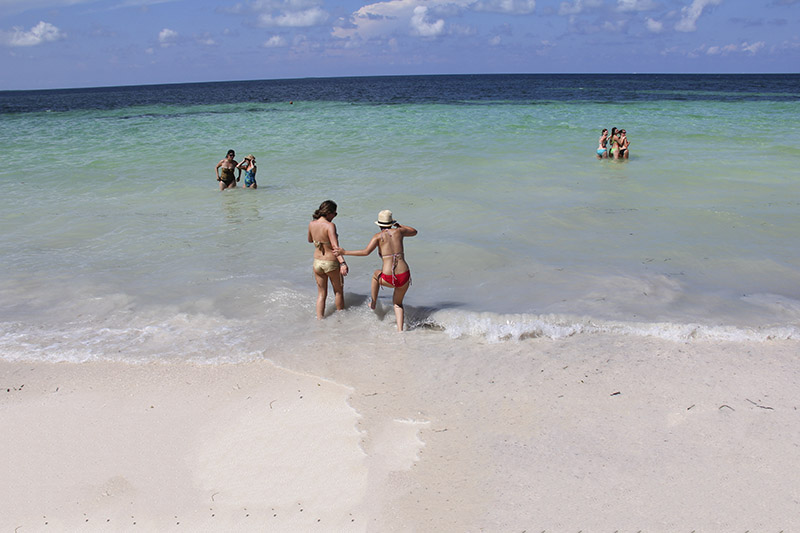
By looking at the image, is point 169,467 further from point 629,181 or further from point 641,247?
point 629,181

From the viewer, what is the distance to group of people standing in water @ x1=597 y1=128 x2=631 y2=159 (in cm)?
1591

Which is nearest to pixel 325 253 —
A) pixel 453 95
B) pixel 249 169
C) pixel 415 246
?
pixel 415 246

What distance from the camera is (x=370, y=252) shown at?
5695mm

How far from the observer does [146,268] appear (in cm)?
813

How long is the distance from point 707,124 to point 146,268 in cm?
2521

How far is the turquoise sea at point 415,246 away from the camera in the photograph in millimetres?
5934

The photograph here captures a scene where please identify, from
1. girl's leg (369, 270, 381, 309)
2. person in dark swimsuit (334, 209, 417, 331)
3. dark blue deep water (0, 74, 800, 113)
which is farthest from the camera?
dark blue deep water (0, 74, 800, 113)

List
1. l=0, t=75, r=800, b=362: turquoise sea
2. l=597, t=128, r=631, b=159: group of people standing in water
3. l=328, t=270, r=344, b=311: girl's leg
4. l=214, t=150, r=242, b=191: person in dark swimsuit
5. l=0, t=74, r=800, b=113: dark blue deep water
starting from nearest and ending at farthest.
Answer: l=0, t=75, r=800, b=362: turquoise sea, l=328, t=270, r=344, b=311: girl's leg, l=214, t=150, r=242, b=191: person in dark swimsuit, l=597, t=128, r=631, b=159: group of people standing in water, l=0, t=74, r=800, b=113: dark blue deep water

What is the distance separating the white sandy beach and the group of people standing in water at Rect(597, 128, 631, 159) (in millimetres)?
11577

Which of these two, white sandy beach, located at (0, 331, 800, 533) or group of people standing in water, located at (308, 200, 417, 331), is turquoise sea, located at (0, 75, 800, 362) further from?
white sandy beach, located at (0, 331, 800, 533)

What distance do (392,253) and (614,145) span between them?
40.4 feet

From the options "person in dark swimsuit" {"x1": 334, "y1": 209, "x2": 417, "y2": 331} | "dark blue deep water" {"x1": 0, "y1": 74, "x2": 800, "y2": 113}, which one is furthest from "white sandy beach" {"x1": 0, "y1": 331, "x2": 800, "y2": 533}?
"dark blue deep water" {"x1": 0, "y1": 74, "x2": 800, "y2": 113}

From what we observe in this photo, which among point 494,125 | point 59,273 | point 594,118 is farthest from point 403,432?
point 594,118

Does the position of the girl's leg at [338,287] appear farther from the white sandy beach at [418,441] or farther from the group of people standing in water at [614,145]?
the group of people standing in water at [614,145]
